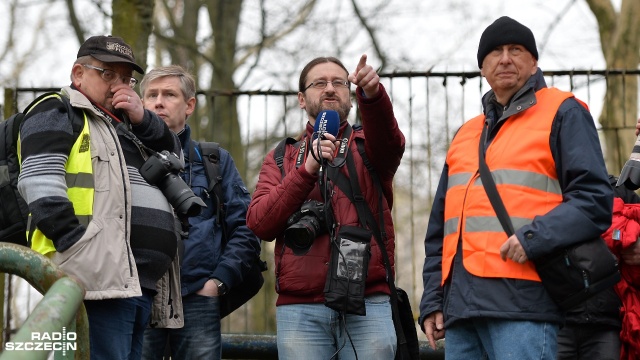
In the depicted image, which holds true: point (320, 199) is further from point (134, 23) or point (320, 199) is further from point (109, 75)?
point (134, 23)

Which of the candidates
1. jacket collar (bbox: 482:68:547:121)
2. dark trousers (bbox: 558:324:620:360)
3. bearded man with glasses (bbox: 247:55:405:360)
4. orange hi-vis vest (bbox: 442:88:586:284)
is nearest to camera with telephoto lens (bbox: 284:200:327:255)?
bearded man with glasses (bbox: 247:55:405:360)

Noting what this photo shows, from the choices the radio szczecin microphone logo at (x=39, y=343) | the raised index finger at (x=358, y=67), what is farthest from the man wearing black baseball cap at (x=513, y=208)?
the radio szczecin microphone logo at (x=39, y=343)

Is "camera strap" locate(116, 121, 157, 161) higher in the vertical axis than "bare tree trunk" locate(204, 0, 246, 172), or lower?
lower

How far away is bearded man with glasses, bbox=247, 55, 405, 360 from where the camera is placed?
4500 millimetres

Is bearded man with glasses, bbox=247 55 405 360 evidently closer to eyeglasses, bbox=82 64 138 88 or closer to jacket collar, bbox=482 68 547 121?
jacket collar, bbox=482 68 547 121

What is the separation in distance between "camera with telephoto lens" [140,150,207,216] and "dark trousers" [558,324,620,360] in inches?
79.0

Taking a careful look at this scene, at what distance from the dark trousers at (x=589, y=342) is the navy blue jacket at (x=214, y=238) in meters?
1.62

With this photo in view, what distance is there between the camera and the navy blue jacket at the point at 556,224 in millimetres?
3754

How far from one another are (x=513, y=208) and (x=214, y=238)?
1.75 m

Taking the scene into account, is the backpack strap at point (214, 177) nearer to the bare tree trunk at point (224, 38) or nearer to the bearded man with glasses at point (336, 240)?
the bearded man with glasses at point (336, 240)

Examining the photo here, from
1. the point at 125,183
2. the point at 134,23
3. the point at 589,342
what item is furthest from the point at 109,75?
the point at 134,23

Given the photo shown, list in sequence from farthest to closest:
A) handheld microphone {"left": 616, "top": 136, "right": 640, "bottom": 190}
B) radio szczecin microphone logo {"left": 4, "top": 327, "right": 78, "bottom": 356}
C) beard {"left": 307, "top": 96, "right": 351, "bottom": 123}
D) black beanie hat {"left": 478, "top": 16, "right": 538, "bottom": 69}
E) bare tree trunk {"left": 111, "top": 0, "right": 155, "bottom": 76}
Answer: bare tree trunk {"left": 111, "top": 0, "right": 155, "bottom": 76} < beard {"left": 307, "top": 96, "right": 351, "bottom": 123} < handheld microphone {"left": 616, "top": 136, "right": 640, "bottom": 190} < black beanie hat {"left": 478, "top": 16, "right": 538, "bottom": 69} < radio szczecin microphone logo {"left": 4, "top": 327, "right": 78, "bottom": 356}

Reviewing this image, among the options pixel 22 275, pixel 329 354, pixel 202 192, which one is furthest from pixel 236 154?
pixel 22 275

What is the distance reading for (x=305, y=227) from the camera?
177 inches
